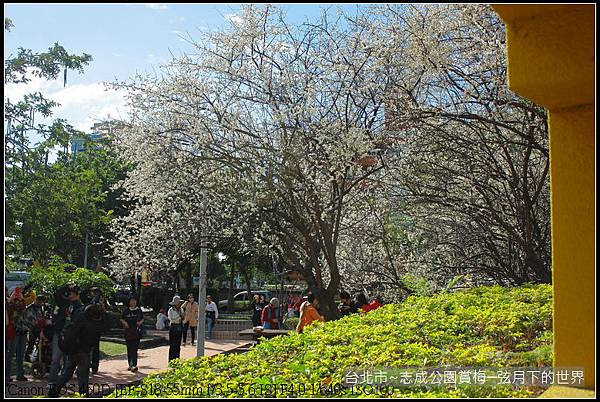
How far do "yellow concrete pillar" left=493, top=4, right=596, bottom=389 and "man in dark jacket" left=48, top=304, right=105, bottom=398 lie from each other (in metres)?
7.17

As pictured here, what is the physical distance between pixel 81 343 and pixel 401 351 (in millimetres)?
5756

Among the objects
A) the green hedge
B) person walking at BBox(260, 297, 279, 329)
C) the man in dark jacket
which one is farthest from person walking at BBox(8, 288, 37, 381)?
person walking at BBox(260, 297, 279, 329)

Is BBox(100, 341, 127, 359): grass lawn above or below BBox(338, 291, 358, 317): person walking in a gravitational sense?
below

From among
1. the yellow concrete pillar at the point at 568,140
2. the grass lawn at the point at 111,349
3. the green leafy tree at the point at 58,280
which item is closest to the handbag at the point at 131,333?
the grass lawn at the point at 111,349

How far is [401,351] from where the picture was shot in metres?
5.80

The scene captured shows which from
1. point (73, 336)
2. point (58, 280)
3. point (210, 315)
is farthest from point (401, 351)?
point (210, 315)

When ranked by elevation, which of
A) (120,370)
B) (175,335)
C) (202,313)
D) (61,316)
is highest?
(61,316)

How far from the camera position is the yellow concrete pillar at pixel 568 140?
13.7ft

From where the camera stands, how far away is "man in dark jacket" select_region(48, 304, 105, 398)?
10.1 metres

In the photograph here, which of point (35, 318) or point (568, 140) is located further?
point (35, 318)

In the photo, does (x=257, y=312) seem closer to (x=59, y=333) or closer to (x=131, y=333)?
(x=131, y=333)

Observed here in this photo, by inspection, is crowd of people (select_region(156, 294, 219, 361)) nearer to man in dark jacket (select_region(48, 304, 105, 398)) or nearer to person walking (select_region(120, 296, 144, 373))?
person walking (select_region(120, 296, 144, 373))

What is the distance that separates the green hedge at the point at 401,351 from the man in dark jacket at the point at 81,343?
143 inches

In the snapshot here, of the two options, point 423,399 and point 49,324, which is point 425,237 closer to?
point 49,324
